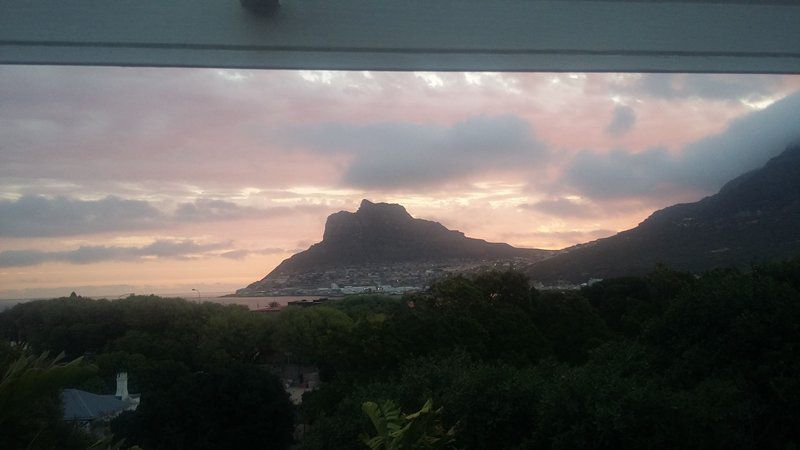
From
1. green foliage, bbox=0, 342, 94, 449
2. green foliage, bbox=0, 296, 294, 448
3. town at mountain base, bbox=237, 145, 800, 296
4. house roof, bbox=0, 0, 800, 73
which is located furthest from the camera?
town at mountain base, bbox=237, 145, 800, 296

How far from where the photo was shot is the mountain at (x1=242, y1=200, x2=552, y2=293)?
14.2 metres

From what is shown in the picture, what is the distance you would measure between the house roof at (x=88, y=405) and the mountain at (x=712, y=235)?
11914mm

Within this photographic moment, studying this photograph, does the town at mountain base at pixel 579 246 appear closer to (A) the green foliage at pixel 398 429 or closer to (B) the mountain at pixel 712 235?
(B) the mountain at pixel 712 235

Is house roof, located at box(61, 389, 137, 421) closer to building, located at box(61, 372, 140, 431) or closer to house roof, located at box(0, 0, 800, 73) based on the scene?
building, located at box(61, 372, 140, 431)

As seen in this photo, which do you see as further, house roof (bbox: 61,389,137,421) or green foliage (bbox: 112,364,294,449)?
green foliage (bbox: 112,364,294,449)

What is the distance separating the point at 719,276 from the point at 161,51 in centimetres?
889

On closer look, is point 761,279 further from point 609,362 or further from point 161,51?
point 161,51

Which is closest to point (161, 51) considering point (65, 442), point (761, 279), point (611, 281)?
point (65, 442)

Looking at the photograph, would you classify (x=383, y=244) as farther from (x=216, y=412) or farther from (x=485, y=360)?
(x=216, y=412)

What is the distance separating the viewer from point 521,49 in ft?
7.08

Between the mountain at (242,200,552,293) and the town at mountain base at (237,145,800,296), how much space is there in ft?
0.08

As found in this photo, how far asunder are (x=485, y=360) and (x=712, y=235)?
7758mm

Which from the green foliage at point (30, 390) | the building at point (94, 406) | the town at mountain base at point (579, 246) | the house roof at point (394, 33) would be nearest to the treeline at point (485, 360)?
the building at point (94, 406)

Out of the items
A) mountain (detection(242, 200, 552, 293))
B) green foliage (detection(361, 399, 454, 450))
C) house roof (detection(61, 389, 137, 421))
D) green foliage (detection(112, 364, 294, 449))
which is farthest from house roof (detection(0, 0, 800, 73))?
mountain (detection(242, 200, 552, 293))
